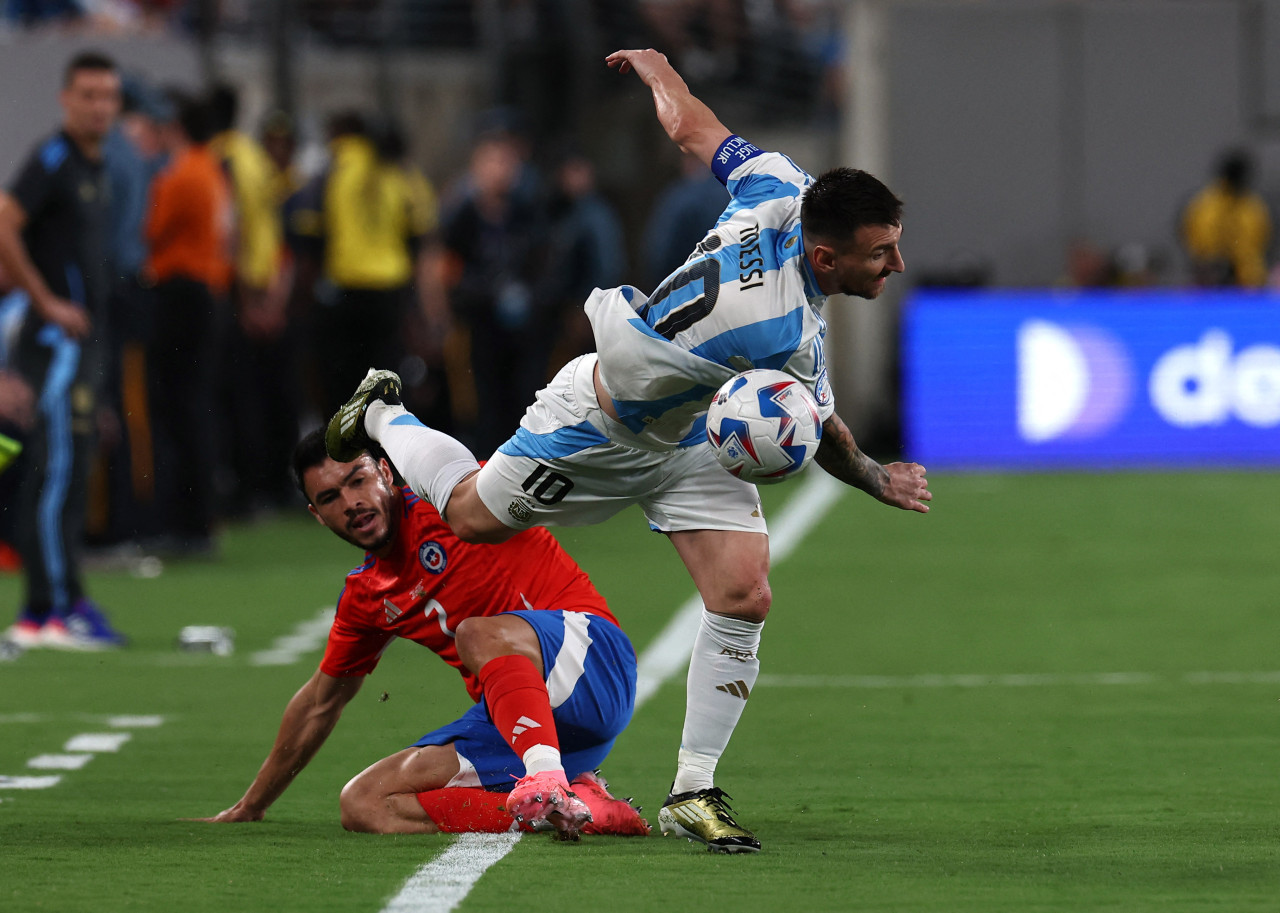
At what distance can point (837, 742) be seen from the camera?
673 centimetres

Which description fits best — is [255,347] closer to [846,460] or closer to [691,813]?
[846,460]

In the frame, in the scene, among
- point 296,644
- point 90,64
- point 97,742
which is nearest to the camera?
point 97,742

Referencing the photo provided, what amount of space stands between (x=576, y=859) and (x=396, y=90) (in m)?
17.9

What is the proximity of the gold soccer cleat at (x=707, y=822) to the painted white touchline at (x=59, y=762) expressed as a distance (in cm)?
202

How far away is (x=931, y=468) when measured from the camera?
1736cm

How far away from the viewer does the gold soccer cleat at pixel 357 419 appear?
5.48m

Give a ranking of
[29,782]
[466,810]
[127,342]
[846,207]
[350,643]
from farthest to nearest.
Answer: [127,342]
[29,782]
[350,643]
[466,810]
[846,207]

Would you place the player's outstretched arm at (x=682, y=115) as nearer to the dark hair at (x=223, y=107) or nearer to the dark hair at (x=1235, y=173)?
the dark hair at (x=223, y=107)

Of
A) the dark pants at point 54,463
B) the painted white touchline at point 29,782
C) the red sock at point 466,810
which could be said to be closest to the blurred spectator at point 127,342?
the dark pants at point 54,463

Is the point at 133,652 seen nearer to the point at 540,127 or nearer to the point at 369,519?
the point at 369,519

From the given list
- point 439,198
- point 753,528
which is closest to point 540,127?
point 439,198

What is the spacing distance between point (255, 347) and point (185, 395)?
2111 mm

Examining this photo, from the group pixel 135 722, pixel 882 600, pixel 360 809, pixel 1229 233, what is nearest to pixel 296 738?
pixel 360 809

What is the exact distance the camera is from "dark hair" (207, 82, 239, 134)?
12133mm
